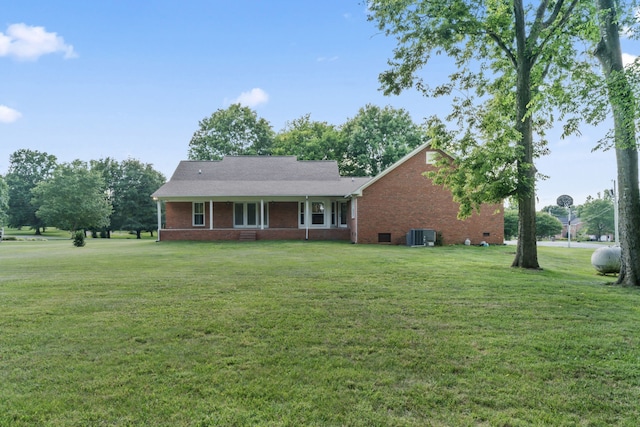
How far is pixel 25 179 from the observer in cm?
5872

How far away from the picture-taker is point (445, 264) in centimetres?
1138

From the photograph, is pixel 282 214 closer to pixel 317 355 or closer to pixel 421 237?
pixel 421 237

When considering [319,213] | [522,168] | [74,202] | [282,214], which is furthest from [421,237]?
[74,202]

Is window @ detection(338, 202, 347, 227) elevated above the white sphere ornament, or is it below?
above

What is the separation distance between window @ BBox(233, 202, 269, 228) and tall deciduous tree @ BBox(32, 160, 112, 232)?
2106 centimetres

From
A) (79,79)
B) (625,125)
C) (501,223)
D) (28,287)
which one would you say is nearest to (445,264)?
(625,125)

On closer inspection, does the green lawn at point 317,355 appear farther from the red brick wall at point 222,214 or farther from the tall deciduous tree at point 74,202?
the tall deciduous tree at point 74,202

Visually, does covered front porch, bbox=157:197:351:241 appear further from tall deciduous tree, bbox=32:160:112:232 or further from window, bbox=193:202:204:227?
tall deciduous tree, bbox=32:160:112:232

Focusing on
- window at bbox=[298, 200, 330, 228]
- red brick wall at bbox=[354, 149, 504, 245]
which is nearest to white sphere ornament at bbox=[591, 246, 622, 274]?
red brick wall at bbox=[354, 149, 504, 245]

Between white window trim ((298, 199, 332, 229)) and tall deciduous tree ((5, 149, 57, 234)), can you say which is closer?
white window trim ((298, 199, 332, 229))

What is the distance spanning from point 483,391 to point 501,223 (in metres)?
20.7

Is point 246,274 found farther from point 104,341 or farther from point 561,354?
point 561,354

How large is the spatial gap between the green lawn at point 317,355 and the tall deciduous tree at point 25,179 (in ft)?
184

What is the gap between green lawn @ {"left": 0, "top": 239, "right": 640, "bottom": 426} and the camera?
288 cm
